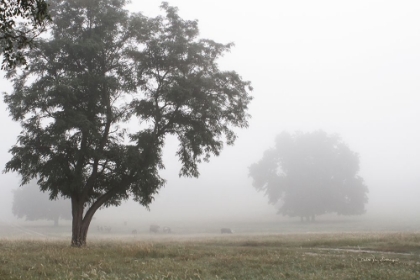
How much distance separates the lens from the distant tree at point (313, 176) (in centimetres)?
6944

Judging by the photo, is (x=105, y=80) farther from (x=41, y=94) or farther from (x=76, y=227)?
(x=76, y=227)

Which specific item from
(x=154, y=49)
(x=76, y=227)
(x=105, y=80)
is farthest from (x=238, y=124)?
(x=76, y=227)

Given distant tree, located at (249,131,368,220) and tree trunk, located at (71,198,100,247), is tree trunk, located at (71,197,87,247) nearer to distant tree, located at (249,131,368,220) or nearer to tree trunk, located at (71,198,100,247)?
tree trunk, located at (71,198,100,247)

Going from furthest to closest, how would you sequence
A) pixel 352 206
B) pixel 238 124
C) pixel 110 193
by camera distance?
pixel 352 206
pixel 238 124
pixel 110 193

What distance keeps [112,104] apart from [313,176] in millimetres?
57728

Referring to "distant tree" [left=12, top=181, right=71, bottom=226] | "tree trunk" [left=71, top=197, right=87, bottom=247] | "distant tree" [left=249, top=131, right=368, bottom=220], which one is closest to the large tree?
"tree trunk" [left=71, top=197, right=87, bottom=247]

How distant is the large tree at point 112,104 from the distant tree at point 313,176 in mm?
49867

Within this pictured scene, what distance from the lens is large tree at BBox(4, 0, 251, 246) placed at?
20.9 metres

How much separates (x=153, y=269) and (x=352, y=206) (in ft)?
215

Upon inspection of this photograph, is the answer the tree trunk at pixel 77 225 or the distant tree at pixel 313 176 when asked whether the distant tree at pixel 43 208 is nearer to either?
the distant tree at pixel 313 176

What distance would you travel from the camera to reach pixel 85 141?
21531mm

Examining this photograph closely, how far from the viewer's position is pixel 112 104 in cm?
2420

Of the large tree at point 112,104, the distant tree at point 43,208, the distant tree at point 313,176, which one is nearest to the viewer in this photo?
the large tree at point 112,104

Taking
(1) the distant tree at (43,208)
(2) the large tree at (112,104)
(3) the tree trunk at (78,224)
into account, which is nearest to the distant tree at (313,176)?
(1) the distant tree at (43,208)
